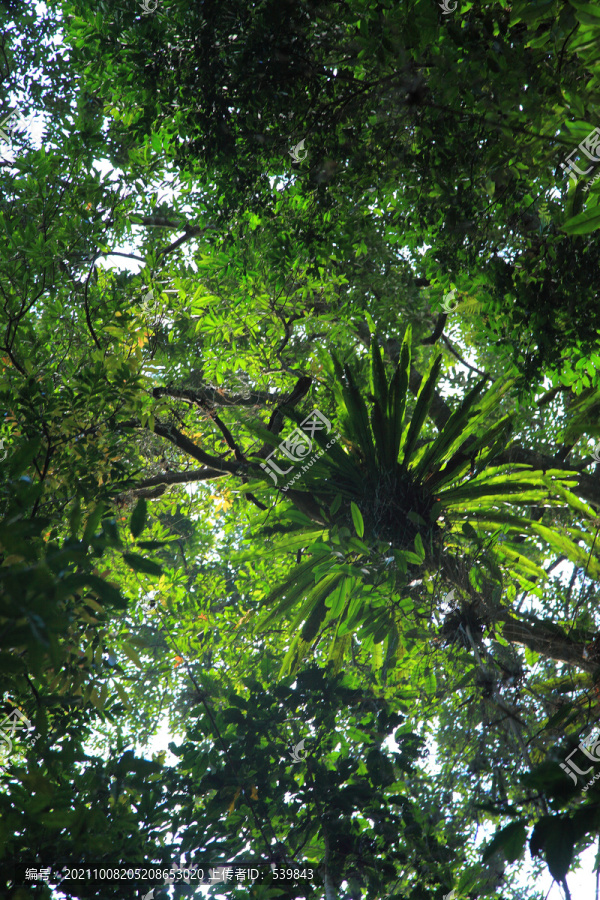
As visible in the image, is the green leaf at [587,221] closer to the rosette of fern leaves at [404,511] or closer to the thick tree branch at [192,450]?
the rosette of fern leaves at [404,511]

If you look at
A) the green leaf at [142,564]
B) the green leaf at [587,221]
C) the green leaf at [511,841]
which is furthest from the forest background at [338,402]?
the green leaf at [511,841]

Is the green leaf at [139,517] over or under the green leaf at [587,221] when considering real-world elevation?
under

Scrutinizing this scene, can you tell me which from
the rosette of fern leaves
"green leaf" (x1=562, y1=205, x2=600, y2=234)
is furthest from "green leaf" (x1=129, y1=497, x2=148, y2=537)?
the rosette of fern leaves

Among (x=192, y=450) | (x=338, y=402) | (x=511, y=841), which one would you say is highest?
(x=192, y=450)

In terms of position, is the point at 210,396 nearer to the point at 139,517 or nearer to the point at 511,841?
the point at 139,517

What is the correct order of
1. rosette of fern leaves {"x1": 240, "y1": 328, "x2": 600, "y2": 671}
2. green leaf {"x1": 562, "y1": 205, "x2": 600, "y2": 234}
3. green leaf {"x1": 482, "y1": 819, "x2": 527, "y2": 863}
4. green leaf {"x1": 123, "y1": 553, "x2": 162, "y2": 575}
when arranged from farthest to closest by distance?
rosette of fern leaves {"x1": 240, "y1": 328, "x2": 600, "y2": 671}, green leaf {"x1": 562, "y1": 205, "x2": 600, "y2": 234}, green leaf {"x1": 123, "y1": 553, "x2": 162, "y2": 575}, green leaf {"x1": 482, "y1": 819, "x2": 527, "y2": 863}

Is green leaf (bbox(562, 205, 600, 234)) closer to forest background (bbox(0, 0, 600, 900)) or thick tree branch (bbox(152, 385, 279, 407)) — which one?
forest background (bbox(0, 0, 600, 900))

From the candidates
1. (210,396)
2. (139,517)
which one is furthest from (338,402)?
(139,517)

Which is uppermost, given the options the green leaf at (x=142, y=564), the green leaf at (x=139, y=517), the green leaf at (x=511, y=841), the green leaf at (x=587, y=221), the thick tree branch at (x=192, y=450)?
the thick tree branch at (x=192, y=450)

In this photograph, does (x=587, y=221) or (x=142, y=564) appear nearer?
(x=142, y=564)

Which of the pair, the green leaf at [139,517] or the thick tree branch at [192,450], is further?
the thick tree branch at [192,450]

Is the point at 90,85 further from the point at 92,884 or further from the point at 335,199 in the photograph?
the point at 92,884

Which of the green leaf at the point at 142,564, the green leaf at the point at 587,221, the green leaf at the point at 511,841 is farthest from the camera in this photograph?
the green leaf at the point at 587,221

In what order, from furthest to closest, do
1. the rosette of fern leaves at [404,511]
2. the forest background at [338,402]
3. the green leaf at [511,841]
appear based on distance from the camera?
the rosette of fern leaves at [404,511] → the forest background at [338,402] → the green leaf at [511,841]
